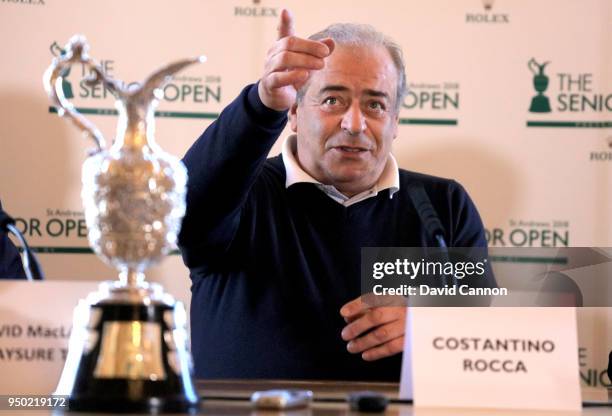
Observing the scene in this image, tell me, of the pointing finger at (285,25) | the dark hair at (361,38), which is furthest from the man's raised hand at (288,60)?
the dark hair at (361,38)

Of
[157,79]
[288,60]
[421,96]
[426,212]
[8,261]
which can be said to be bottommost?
[8,261]

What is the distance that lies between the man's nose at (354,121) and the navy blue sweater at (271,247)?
171 mm

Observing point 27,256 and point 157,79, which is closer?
point 157,79

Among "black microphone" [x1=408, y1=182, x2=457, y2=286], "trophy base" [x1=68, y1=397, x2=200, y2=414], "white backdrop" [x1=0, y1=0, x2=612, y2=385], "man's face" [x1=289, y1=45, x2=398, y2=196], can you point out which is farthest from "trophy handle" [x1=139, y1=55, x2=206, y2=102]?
"white backdrop" [x1=0, y1=0, x2=612, y2=385]

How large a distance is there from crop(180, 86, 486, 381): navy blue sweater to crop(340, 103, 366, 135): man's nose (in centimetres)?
17

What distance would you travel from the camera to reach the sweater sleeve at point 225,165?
1762 mm

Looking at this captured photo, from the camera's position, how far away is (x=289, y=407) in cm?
101

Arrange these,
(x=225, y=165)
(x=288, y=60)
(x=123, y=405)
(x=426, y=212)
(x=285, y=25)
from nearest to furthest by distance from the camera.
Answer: (x=123, y=405) → (x=288, y=60) → (x=285, y=25) → (x=225, y=165) → (x=426, y=212)

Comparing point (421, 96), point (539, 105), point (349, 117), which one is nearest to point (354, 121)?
point (349, 117)

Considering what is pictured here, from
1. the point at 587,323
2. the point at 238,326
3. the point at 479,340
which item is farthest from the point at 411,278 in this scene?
the point at 587,323

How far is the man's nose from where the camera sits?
2.37 m

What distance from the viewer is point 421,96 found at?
3.15 meters

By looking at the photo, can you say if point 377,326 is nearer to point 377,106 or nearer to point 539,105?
point 377,106

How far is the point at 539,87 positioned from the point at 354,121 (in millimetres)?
1033
